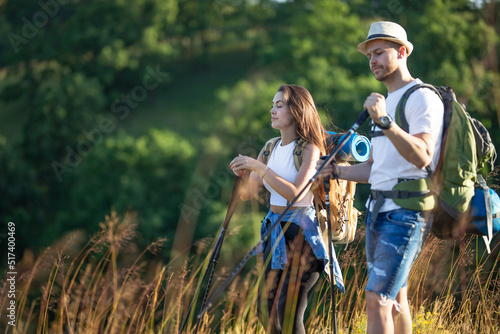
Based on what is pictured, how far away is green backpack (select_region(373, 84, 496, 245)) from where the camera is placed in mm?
2359

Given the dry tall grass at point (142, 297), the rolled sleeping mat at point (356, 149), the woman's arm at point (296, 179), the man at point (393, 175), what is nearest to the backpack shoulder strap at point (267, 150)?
the woman's arm at point (296, 179)

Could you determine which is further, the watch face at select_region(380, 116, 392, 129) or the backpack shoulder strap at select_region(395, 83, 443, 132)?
the backpack shoulder strap at select_region(395, 83, 443, 132)

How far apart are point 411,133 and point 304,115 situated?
79 centimetres

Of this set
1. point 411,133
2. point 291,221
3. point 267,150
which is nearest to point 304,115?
point 267,150

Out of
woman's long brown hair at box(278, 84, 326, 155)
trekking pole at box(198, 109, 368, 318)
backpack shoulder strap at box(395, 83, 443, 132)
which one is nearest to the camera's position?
trekking pole at box(198, 109, 368, 318)

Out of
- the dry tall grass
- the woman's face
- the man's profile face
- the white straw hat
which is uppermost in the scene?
the white straw hat

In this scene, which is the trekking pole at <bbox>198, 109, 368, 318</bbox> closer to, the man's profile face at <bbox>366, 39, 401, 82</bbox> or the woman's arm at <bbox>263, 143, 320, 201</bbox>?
the man's profile face at <bbox>366, 39, 401, 82</bbox>

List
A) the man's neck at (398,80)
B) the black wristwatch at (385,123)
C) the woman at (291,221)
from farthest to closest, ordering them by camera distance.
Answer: the woman at (291,221) < the man's neck at (398,80) < the black wristwatch at (385,123)

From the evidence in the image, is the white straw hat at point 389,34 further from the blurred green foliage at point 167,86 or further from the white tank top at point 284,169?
the blurred green foliage at point 167,86

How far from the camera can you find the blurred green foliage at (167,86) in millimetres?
23344

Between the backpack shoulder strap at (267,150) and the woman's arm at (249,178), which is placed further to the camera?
the backpack shoulder strap at (267,150)

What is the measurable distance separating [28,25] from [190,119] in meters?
12.4

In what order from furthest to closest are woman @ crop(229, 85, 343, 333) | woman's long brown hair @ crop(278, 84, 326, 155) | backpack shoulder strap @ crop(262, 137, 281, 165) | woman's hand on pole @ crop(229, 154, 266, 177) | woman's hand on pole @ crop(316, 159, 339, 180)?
backpack shoulder strap @ crop(262, 137, 281, 165)
woman's long brown hair @ crop(278, 84, 326, 155)
woman's hand on pole @ crop(229, 154, 266, 177)
woman @ crop(229, 85, 343, 333)
woman's hand on pole @ crop(316, 159, 339, 180)

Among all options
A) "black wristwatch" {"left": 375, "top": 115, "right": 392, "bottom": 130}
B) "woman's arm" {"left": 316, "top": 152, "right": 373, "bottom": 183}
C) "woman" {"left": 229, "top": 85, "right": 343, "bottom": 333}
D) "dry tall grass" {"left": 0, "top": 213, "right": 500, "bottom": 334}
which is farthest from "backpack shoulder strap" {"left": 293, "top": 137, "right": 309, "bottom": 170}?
"black wristwatch" {"left": 375, "top": 115, "right": 392, "bottom": 130}
